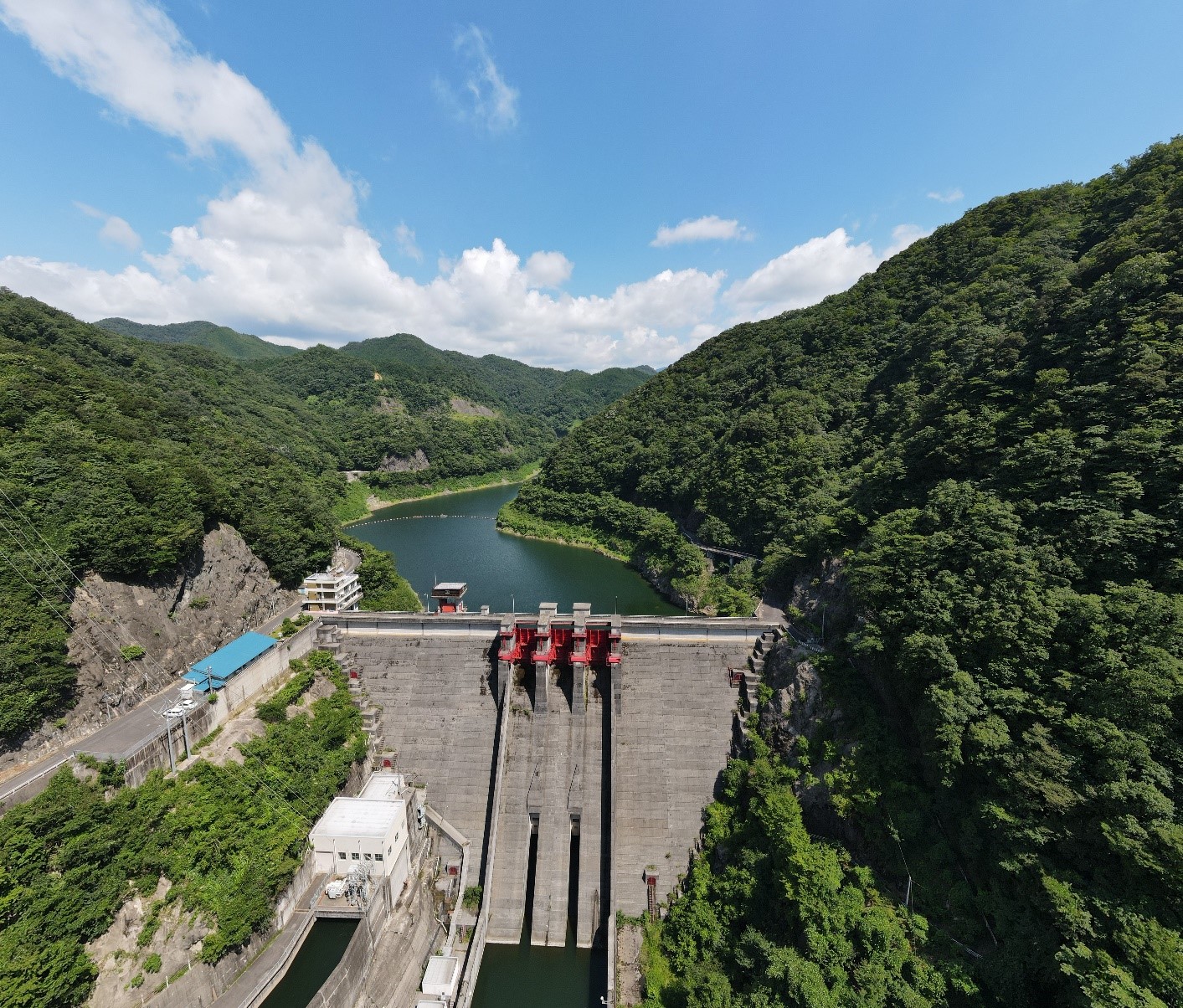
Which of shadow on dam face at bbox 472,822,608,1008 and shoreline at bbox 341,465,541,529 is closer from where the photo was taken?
shadow on dam face at bbox 472,822,608,1008

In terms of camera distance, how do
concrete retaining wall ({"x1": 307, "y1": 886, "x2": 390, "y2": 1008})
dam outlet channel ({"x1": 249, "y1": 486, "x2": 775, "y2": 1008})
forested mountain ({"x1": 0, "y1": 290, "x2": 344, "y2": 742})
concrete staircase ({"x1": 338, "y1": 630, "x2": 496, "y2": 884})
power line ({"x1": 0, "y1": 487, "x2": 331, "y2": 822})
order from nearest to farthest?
concrete retaining wall ({"x1": 307, "y1": 886, "x2": 390, "y2": 1008}) < forested mountain ({"x1": 0, "y1": 290, "x2": 344, "y2": 742}) < power line ({"x1": 0, "y1": 487, "x2": 331, "y2": 822}) < dam outlet channel ({"x1": 249, "y1": 486, "x2": 775, "y2": 1008}) < concrete staircase ({"x1": 338, "y1": 630, "x2": 496, "y2": 884})

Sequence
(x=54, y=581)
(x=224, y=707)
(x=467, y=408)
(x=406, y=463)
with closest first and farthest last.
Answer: (x=54, y=581), (x=224, y=707), (x=406, y=463), (x=467, y=408)

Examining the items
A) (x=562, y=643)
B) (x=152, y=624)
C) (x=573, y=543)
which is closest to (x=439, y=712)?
(x=562, y=643)

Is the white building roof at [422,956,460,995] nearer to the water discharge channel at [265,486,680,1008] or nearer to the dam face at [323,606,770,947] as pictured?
the water discharge channel at [265,486,680,1008]

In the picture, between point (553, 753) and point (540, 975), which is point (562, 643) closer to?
point (553, 753)

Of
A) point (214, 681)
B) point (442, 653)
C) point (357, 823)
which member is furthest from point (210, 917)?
point (442, 653)

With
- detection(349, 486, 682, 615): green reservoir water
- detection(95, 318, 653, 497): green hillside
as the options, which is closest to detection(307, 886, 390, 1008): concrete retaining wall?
detection(349, 486, 682, 615): green reservoir water

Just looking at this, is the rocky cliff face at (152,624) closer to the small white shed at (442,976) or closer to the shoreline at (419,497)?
the small white shed at (442,976)
